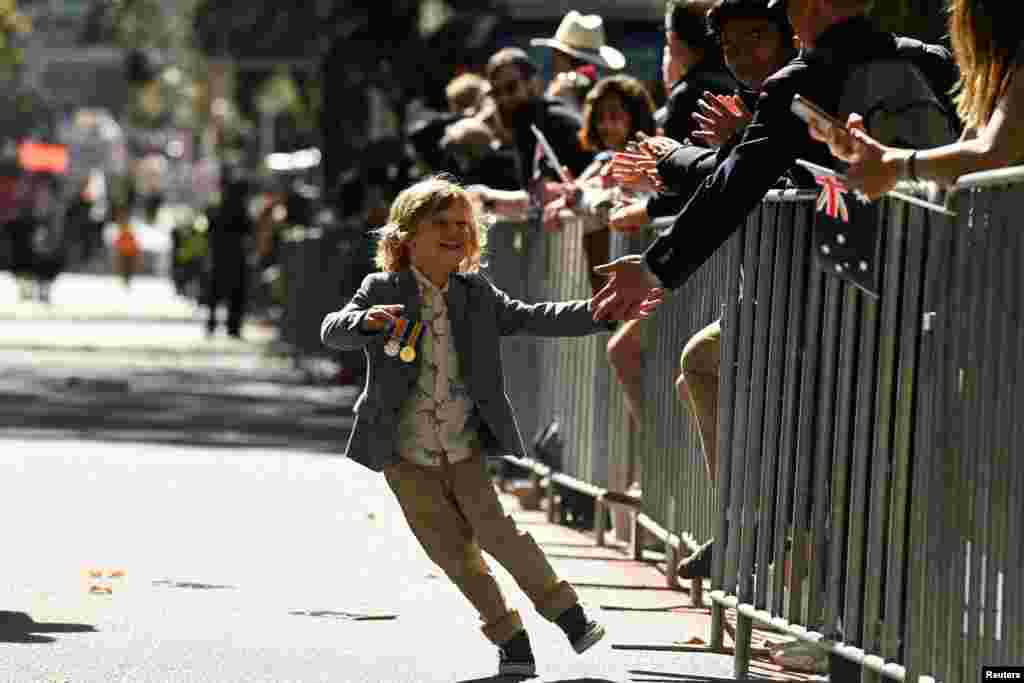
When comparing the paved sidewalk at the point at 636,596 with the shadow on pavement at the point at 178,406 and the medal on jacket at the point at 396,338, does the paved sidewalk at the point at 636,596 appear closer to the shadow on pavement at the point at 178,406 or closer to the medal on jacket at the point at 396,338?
the medal on jacket at the point at 396,338

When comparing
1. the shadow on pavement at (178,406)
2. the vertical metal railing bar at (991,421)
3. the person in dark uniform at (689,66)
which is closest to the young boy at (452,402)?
the vertical metal railing bar at (991,421)

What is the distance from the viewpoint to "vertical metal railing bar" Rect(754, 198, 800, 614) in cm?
825

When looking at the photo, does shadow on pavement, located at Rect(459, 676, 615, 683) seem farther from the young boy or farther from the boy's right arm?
the boy's right arm

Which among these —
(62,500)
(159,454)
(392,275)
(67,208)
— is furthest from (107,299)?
(392,275)

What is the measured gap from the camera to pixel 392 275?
8.66 meters

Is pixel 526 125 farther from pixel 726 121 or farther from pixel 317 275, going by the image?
pixel 317 275

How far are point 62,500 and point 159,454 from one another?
3743 millimetres

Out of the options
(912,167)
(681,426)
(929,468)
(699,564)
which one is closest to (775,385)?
(929,468)

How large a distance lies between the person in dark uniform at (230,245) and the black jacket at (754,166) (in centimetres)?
2963

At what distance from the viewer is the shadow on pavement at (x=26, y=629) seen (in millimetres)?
8859

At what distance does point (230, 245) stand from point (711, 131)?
1163 inches

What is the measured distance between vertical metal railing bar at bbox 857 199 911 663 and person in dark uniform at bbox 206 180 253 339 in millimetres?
30179

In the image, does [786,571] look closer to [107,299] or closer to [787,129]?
[787,129]

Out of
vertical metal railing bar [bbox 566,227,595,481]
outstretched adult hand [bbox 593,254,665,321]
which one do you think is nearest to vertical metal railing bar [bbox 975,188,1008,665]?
outstretched adult hand [bbox 593,254,665,321]
